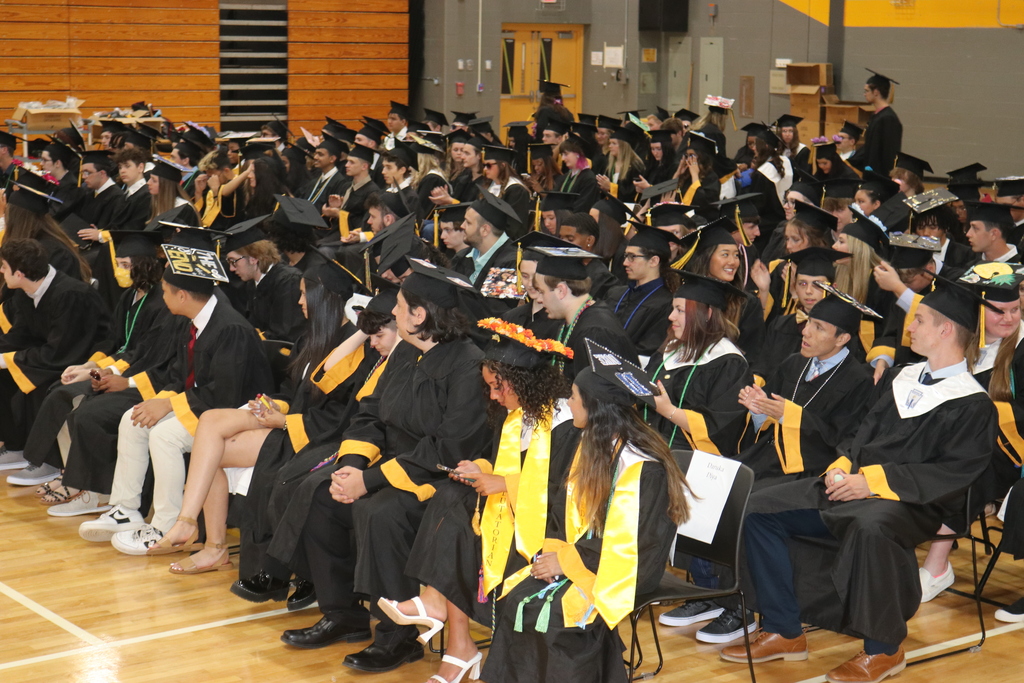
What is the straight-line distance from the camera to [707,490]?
428 centimetres

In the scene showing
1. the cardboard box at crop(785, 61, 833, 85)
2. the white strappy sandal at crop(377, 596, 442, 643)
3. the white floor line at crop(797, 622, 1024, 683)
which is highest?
the cardboard box at crop(785, 61, 833, 85)

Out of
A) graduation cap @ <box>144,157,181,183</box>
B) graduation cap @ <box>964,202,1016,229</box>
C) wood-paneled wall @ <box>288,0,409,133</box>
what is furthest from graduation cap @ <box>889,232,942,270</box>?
wood-paneled wall @ <box>288,0,409,133</box>

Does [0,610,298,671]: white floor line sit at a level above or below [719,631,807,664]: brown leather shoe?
below

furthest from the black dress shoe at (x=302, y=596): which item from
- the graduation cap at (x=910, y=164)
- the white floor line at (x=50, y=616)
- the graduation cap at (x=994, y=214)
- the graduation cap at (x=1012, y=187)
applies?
the graduation cap at (x=910, y=164)

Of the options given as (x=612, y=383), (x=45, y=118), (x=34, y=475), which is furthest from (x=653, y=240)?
(x=45, y=118)

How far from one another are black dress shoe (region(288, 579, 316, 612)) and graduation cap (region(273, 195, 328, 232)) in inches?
95.7

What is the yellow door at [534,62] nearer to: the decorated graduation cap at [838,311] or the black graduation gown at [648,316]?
the black graduation gown at [648,316]

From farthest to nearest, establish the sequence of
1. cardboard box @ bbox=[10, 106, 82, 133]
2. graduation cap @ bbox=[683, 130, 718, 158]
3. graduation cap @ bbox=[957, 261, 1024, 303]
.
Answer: cardboard box @ bbox=[10, 106, 82, 133], graduation cap @ bbox=[683, 130, 718, 158], graduation cap @ bbox=[957, 261, 1024, 303]

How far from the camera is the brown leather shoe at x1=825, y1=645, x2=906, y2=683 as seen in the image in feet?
14.6

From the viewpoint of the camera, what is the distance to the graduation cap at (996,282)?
4.95m

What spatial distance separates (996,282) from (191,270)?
3991 millimetres

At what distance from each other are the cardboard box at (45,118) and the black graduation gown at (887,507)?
46.9 ft

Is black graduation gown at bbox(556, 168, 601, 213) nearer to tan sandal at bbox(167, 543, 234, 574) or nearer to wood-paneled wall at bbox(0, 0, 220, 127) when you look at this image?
tan sandal at bbox(167, 543, 234, 574)

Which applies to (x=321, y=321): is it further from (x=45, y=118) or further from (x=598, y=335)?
(x=45, y=118)
